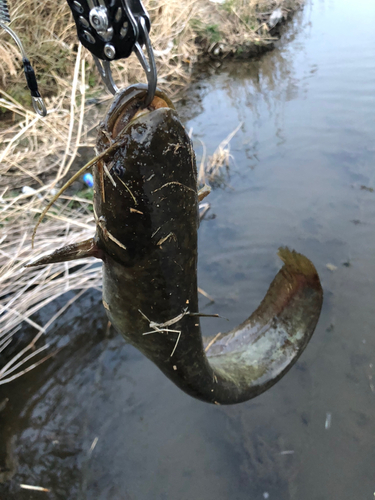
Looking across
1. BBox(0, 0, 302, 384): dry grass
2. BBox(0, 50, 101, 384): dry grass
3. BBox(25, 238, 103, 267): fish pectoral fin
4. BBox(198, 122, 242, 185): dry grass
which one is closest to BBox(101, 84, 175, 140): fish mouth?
BBox(25, 238, 103, 267): fish pectoral fin

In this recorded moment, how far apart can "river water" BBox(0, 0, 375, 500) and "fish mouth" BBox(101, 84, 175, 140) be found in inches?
94.2

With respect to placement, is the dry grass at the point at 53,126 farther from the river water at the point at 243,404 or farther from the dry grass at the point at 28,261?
the river water at the point at 243,404

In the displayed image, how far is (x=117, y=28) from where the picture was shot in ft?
2.60

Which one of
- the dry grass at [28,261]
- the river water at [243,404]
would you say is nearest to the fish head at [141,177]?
the dry grass at [28,261]

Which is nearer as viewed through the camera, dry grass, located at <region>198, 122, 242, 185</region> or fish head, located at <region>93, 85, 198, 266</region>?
fish head, located at <region>93, 85, 198, 266</region>

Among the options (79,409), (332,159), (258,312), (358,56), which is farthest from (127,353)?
(358,56)

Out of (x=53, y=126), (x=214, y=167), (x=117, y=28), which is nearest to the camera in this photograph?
(x=117, y=28)

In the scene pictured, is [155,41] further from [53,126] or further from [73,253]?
[73,253]

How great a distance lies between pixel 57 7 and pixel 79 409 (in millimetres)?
5886

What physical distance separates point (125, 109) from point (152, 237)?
35cm

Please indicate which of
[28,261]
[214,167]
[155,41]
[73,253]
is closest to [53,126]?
[28,261]

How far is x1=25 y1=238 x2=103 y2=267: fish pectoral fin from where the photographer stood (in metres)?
0.93

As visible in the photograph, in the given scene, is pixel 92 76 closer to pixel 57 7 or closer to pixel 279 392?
pixel 57 7

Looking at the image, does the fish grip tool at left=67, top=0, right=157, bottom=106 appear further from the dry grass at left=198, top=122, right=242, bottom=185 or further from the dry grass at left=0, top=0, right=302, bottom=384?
the dry grass at left=198, top=122, right=242, bottom=185
